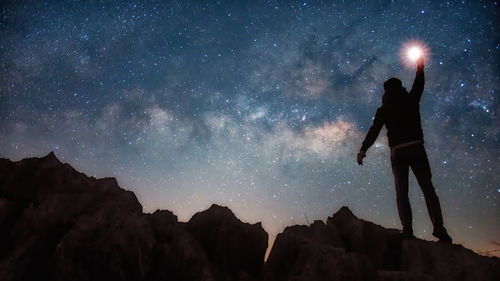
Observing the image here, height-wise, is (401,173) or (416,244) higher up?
(401,173)

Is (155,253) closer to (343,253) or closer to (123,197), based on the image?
(123,197)

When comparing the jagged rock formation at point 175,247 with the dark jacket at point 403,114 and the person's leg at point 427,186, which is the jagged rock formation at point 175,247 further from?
the dark jacket at point 403,114

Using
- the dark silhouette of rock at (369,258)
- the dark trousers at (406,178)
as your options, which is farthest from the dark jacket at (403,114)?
the dark silhouette of rock at (369,258)

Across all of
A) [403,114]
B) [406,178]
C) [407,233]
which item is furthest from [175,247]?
[403,114]

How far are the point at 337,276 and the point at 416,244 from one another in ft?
6.22

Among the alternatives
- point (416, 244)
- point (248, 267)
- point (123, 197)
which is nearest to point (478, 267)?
point (416, 244)

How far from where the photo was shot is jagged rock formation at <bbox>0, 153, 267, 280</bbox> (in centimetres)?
502

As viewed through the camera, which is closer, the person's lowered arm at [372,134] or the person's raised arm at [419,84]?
the person's raised arm at [419,84]

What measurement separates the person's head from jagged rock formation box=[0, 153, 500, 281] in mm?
2890

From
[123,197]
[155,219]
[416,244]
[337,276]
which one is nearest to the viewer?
[337,276]

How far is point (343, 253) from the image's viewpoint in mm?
4512

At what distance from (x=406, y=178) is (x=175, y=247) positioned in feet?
16.6

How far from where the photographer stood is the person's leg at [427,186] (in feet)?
16.9

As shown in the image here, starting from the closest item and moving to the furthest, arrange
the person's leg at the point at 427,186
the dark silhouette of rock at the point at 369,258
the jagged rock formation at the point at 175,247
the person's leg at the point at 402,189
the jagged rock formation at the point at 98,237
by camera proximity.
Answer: the dark silhouette of rock at the point at 369,258, the jagged rock formation at the point at 175,247, the jagged rock formation at the point at 98,237, the person's leg at the point at 427,186, the person's leg at the point at 402,189
